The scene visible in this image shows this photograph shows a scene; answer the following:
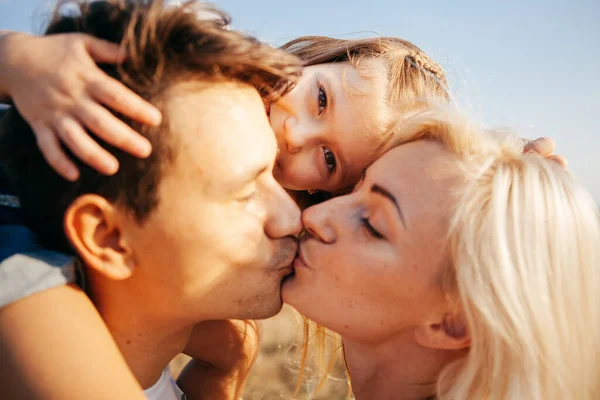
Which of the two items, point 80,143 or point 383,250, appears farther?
point 383,250

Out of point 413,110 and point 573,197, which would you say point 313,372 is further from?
point 573,197

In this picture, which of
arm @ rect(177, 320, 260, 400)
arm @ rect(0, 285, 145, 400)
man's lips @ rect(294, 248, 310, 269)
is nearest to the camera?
arm @ rect(0, 285, 145, 400)

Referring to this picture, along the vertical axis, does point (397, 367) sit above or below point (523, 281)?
below

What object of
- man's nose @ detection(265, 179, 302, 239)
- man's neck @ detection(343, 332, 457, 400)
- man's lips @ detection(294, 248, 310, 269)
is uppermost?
man's nose @ detection(265, 179, 302, 239)

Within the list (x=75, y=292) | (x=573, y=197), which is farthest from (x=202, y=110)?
(x=573, y=197)

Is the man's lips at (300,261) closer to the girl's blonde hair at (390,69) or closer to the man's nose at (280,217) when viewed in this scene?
the man's nose at (280,217)

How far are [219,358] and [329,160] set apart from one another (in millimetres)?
1509

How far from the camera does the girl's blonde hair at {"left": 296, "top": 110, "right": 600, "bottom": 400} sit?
1.87 m

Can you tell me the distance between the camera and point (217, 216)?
6.01ft

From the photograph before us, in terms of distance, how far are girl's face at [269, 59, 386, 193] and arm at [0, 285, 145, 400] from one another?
160 cm

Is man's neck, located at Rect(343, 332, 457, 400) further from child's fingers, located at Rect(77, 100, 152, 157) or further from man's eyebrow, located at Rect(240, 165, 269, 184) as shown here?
child's fingers, located at Rect(77, 100, 152, 157)

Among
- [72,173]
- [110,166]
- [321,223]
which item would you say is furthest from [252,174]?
[72,173]

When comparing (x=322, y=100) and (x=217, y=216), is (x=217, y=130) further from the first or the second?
(x=322, y=100)

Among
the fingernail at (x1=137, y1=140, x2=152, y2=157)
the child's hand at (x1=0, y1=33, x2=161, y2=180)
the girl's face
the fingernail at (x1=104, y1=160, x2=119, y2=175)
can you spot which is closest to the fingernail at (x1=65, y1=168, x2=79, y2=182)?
the child's hand at (x1=0, y1=33, x2=161, y2=180)
